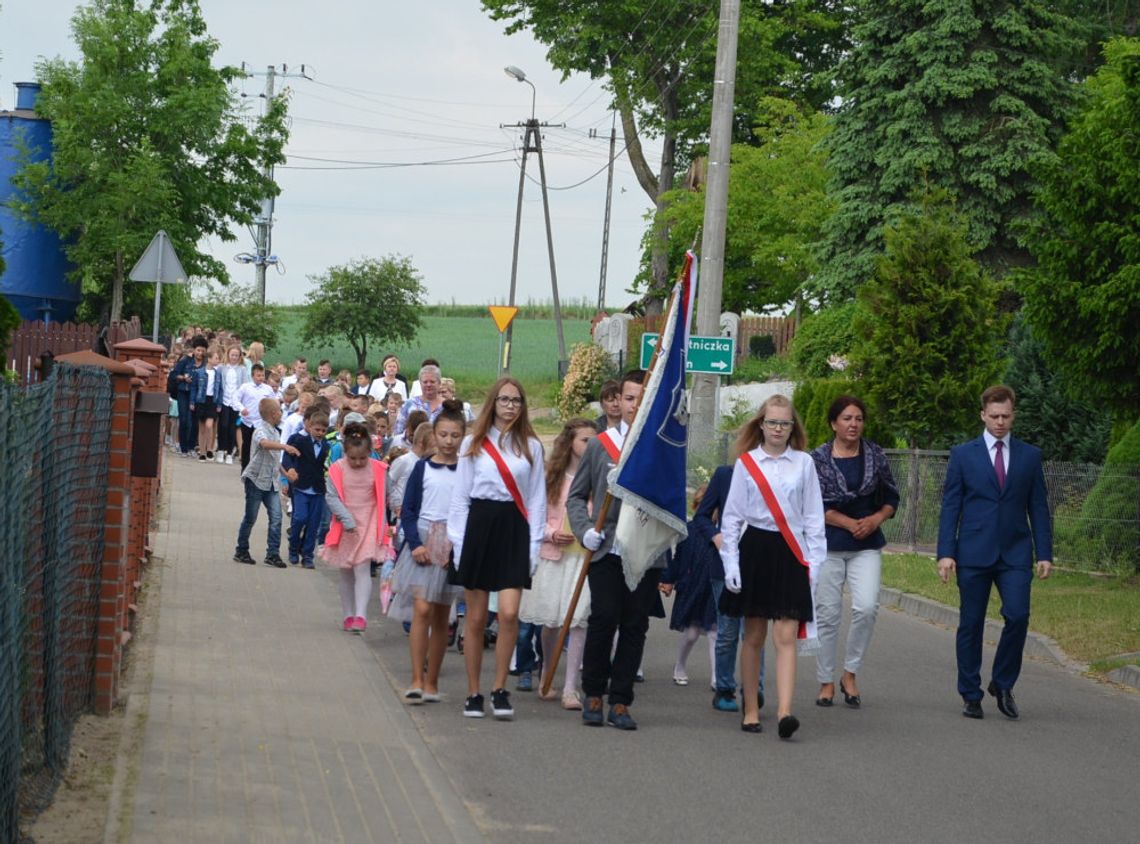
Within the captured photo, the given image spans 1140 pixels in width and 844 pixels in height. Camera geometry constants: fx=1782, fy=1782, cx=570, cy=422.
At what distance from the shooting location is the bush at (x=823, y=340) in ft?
124

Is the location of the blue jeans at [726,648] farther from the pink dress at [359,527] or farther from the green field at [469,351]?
the green field at [469,351]

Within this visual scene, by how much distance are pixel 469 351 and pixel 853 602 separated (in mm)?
74847

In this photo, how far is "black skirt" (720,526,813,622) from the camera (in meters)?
9.65

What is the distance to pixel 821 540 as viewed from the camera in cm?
979

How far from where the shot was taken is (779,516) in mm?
9703

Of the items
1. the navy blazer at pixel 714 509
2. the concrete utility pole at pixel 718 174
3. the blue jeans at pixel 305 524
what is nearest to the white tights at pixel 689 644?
the navy blazer at pixel 714 509

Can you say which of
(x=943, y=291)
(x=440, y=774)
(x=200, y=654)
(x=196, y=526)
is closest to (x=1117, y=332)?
(x=943, y=291)

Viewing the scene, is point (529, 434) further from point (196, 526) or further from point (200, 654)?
point (196, 526)

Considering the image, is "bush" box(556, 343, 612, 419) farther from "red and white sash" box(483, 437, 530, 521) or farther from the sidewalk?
"red and white sash" box(483, 437, 530, 521)

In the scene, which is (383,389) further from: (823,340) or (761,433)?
(823,340)

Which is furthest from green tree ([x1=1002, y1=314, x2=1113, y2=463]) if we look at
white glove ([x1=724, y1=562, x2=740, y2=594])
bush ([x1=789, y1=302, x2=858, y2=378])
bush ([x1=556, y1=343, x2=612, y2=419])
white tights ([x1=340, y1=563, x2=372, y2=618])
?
bush ([x1=556, y1=343, x2=612, y2=419])

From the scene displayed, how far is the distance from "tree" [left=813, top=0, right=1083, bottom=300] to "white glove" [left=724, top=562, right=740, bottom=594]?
26992 millimetres

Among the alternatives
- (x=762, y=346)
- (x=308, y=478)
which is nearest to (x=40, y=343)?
(x=308, y=478)

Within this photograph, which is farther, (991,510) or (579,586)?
(991,510)
